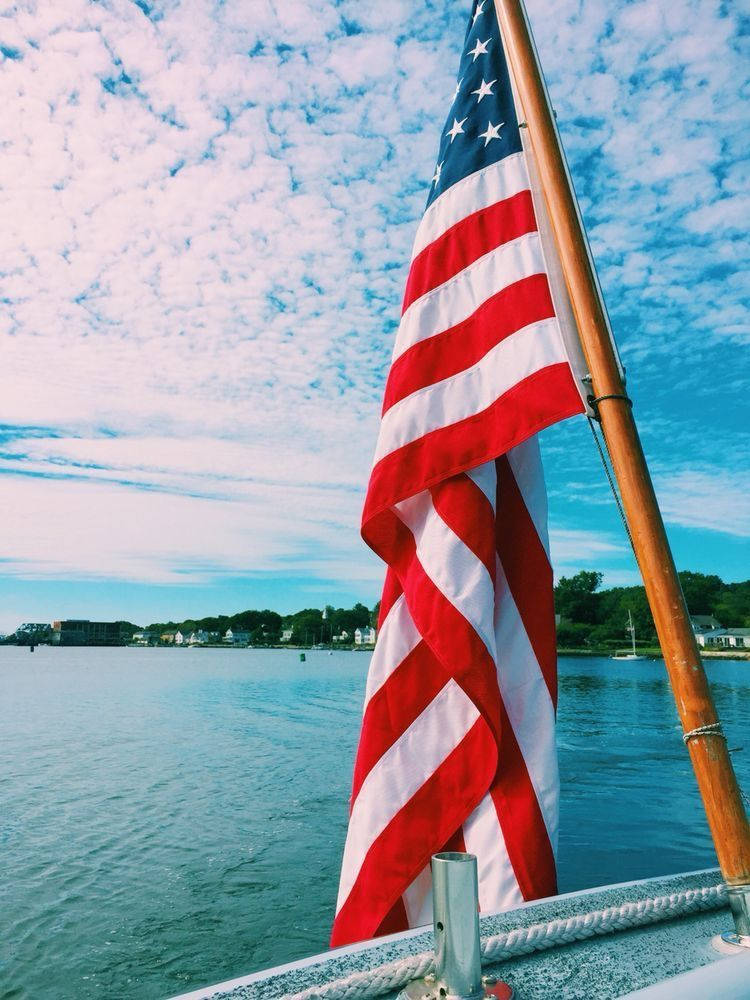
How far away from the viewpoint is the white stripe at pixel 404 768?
2.15 m

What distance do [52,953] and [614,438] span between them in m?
9.10

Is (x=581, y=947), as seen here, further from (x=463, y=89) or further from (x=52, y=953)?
(x=52, y=953)

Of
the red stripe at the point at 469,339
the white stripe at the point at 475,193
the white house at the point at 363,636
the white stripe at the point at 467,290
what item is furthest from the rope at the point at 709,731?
the white house at the point at 363,636

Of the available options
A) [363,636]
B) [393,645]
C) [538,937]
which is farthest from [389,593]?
[363,636]

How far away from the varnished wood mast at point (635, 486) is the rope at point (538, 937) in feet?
0.73

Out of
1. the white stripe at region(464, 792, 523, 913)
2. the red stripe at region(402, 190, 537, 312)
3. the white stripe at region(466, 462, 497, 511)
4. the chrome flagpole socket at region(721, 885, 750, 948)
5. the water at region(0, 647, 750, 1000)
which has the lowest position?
the water at region(0, 647, 750, 1000)

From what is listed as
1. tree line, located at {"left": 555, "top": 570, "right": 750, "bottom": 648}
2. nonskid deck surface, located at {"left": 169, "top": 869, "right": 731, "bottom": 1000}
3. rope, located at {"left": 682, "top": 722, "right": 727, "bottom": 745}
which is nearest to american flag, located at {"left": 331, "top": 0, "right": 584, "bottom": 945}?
nonskid deck surface, located at {"left": 169, "top": 869, "right": 731, "bottom": 1000}

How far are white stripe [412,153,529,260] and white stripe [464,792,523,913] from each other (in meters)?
1.98

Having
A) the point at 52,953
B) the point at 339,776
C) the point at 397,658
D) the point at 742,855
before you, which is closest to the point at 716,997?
the point at 742,855

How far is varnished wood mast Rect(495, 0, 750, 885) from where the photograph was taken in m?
1.34

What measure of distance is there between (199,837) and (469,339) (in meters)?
12.1

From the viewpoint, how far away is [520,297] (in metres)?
2.22

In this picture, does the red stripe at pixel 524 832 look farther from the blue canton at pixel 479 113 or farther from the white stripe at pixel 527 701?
the blue canton at pixel 479 113

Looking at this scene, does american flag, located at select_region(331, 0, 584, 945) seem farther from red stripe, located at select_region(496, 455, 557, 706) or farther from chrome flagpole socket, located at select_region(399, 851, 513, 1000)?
chrome flagpole socket, located at select_region(399, 851, 513, 1000)
